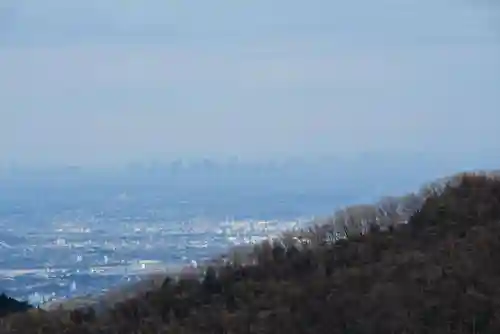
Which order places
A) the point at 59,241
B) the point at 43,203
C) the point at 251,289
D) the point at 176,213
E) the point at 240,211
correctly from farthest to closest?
the point at 43,203, the point at 176,213, the point at 240,211, the point at 59,241, the point at 251,289

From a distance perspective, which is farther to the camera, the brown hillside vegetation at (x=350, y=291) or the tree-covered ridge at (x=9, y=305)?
the tree-covered ridge at (x=9, y=305)

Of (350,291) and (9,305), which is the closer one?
(350,291)

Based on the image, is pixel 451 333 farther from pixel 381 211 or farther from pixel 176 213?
pixel 176 213

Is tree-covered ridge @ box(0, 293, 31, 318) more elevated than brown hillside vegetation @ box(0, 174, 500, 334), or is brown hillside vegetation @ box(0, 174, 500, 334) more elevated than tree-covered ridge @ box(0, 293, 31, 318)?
tree-covered ridge @ box(0, 293, 31, 318)

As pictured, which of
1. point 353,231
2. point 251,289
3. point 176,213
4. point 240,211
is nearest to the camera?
point 251,289

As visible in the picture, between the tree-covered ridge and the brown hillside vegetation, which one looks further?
the tree-covered ridge

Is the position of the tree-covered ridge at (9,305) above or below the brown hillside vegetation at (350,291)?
above

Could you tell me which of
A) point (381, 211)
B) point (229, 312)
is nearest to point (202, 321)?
point (229, 312)

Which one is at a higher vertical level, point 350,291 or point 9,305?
point 9,305
